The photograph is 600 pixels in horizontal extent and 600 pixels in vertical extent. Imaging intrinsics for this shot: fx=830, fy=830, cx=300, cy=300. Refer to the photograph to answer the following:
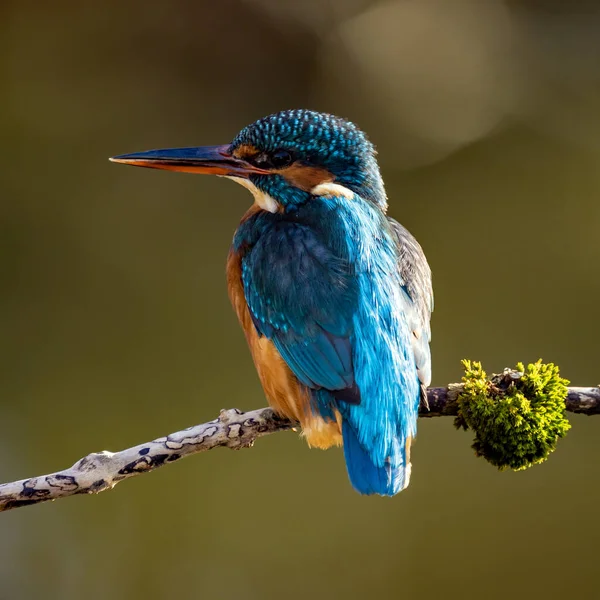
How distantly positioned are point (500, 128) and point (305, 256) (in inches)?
107

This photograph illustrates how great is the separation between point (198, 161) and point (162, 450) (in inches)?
35.0

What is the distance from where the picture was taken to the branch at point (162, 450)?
1.64m

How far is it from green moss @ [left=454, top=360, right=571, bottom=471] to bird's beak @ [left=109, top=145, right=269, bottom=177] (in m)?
0.88

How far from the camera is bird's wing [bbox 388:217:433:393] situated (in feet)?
6.50

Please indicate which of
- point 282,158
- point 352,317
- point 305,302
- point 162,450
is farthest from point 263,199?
point 162,450

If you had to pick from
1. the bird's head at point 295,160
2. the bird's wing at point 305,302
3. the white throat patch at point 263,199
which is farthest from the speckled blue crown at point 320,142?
the bird's wing at point 305,302

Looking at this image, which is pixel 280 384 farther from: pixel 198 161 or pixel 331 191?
pixel 198 161

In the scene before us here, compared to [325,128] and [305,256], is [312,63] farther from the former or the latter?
[305,256]

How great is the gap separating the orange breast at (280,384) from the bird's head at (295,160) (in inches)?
8.7

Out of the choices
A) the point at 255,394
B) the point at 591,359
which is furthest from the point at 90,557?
the point at 591,359

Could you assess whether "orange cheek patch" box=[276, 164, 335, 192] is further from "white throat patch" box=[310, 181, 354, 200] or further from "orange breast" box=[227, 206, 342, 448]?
"orange breast" box=[227, 206, 342, 448]

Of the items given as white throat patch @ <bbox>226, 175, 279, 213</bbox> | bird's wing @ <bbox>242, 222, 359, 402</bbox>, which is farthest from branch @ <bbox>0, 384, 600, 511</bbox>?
white throat patch @ <bbox>226, 175, 279, 213</bbox>

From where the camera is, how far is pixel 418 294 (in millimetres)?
2121

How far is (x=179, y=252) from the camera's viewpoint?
430cm
